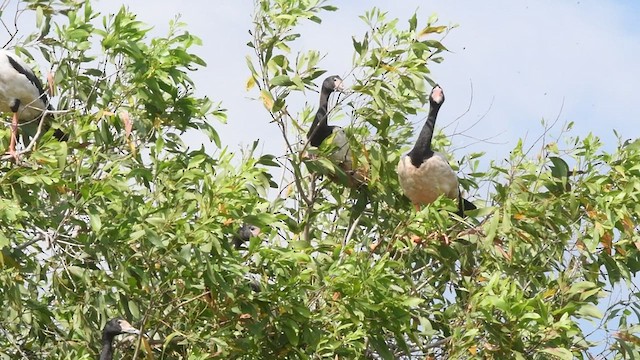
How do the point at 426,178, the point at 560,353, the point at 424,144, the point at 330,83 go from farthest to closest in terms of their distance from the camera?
1. the point at 330,83
2. the point at 424,144
3. the point at 426,178
4. the point at 560,353

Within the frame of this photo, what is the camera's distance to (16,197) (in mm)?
6449

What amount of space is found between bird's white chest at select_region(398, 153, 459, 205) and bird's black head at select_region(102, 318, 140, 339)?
2311 millimetres

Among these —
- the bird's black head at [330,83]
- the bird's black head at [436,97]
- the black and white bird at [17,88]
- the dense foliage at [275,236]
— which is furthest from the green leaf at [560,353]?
the black and white bird at [17,88]

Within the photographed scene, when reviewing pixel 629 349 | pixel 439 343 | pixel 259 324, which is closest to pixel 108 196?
pixel 259 324

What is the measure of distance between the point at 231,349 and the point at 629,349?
2.43 m

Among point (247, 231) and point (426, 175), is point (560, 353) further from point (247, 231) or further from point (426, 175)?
point (247, 231)

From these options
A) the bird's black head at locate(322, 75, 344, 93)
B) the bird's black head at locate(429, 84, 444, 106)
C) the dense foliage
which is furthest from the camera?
the bird's black head at locate(322, 75, 344, 93)

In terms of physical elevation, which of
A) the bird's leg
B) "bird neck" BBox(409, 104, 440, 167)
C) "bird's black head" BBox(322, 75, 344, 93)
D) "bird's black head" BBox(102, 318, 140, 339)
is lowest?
"bird's black head" BBox(102, 318, 140, 339)

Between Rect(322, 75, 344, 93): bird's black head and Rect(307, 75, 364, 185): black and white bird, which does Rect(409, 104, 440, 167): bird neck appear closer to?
Rect(307, 75, 364, 185): black and white bird

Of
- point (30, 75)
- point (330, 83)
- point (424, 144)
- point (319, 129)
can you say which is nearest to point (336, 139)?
point (319, 129)

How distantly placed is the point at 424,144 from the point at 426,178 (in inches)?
16.0

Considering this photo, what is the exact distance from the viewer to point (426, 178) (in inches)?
323

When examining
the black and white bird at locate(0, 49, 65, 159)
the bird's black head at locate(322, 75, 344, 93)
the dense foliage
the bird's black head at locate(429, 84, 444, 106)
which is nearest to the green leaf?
the dense foliage

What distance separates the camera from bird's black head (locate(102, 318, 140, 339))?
677 cm
